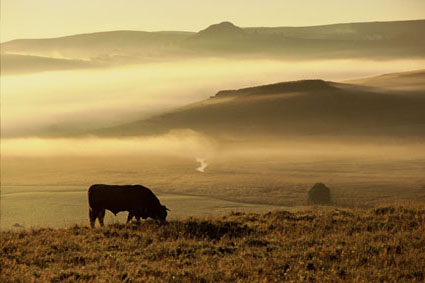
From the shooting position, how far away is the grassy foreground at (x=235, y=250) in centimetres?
1347

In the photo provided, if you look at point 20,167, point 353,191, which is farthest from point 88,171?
point 353,191

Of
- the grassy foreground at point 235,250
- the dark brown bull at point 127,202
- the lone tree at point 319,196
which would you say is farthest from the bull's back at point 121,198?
the lone tree at point 319,196

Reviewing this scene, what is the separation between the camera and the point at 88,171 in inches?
5684

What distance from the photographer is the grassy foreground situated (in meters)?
13.5

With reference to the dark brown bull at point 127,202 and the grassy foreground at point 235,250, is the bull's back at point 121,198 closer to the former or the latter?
the dark brown bull at point 127,202

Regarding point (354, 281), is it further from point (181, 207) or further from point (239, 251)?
point (181, 207)

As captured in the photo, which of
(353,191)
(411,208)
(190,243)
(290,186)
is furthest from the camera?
(290,186)

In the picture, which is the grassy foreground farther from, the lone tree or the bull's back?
the lone tree

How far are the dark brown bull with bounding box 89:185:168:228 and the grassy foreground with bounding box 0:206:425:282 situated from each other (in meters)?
1.25

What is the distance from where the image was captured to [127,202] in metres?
21.6

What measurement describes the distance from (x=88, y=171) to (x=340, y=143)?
251ft

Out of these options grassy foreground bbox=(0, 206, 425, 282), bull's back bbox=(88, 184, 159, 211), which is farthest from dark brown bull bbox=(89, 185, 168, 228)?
grassy foreground bbox=(0, 206, 425, 282)

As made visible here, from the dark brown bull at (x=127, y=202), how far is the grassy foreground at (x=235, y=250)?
49.2 inches

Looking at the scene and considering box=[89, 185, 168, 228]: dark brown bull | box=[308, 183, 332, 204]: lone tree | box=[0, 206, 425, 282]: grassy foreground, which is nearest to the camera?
box=[0, 206, 425, 282]: grassy foreground
